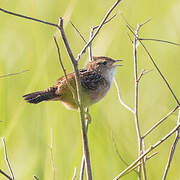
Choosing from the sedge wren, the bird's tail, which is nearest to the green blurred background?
the sedge wren

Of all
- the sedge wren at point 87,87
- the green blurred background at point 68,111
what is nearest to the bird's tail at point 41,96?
the sedge wren at point 87,87

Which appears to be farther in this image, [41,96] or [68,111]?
[68,111]

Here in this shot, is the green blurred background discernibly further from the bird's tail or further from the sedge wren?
the bird's tail

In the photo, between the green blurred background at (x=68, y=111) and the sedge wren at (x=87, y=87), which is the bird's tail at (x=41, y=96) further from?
the green blurred background at (x=68, y=111)

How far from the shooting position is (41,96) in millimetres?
2328

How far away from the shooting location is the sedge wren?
2367mm

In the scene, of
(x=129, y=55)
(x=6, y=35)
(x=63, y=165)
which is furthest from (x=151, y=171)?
(x=6, y=35)

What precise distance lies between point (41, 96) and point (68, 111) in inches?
44.8

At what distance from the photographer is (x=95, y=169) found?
124 inches

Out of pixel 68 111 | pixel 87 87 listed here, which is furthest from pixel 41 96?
pixel 68 111

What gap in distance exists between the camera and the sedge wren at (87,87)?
93.2 inches

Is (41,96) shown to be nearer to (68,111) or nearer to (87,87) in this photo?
(87,87)

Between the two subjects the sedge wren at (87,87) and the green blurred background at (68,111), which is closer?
the sedge wren at (87,87)

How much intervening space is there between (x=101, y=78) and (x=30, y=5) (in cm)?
132
